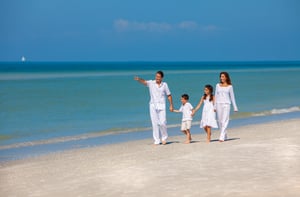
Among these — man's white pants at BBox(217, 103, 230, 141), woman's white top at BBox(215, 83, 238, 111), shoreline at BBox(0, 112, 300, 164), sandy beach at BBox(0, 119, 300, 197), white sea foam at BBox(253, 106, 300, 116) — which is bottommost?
white sea foam at BBox(253, 106, 300, 116)

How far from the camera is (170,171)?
35.9 ft

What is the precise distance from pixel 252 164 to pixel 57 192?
132 inches

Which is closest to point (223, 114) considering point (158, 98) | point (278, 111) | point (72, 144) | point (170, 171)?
point (158, 98)

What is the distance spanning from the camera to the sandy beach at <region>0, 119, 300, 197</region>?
30.9 feet

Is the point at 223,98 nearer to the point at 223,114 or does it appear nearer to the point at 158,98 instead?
the point at 223,114

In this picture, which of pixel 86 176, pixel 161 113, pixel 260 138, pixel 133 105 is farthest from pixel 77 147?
pixel 133 105

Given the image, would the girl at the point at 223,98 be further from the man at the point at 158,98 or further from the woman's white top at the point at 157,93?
the woman's white top at the point at 157,93

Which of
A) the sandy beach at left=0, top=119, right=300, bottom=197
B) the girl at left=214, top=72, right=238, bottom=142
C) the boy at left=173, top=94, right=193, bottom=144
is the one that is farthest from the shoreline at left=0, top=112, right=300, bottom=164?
the girl at left=214, top=72, right=238, bottom=142

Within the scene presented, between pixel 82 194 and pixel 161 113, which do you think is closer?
pixel 82 194

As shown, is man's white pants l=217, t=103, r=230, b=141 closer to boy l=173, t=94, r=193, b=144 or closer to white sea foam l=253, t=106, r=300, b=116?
boy l=173, t=94, r=193, b=144

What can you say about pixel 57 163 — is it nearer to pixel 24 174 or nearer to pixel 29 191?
pixel 24 174

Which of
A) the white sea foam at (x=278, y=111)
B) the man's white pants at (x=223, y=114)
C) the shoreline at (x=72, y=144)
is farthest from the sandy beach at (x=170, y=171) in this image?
the white sea foam at (x=278, y=111)

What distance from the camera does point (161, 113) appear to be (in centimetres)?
1477

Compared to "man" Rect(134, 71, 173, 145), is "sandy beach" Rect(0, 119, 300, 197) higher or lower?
lower
